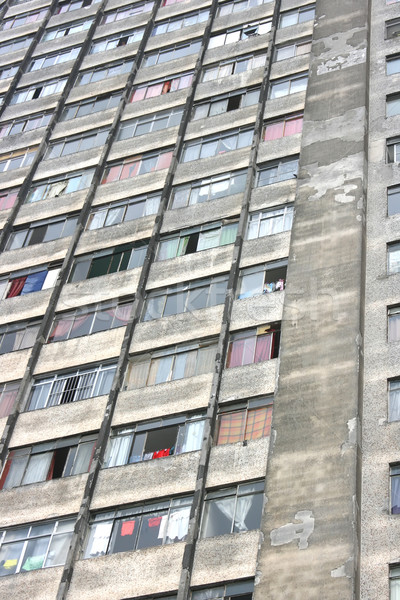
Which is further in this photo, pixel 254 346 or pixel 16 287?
pixel 16 287

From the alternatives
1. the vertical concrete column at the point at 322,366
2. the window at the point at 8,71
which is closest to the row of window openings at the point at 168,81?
the vertical concrete column at the point at 322,366

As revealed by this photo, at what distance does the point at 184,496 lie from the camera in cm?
2708

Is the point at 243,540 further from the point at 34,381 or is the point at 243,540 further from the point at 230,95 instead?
the point at 230,95

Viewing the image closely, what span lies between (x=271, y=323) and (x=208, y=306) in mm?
2834

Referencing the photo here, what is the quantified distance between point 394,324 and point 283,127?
1315 cm

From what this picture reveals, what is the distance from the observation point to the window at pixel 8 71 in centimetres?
5112

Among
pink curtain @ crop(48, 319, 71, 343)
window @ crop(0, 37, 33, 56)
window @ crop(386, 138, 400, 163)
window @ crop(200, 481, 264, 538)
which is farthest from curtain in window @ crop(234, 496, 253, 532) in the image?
window @ crop(0, 37, 33, 56)

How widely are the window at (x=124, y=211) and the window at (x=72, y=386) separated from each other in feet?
26.4

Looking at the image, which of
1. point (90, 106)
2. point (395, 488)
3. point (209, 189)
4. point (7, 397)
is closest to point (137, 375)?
point (7, 397)

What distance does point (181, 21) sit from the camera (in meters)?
48.3

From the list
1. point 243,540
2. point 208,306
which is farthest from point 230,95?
point 243,540

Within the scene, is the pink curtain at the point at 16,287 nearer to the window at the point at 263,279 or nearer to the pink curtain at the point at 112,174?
the pink curtain at the point at 112,174

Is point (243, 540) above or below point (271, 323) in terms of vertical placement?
below

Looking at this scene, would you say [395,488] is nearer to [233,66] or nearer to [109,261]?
[109,261]
